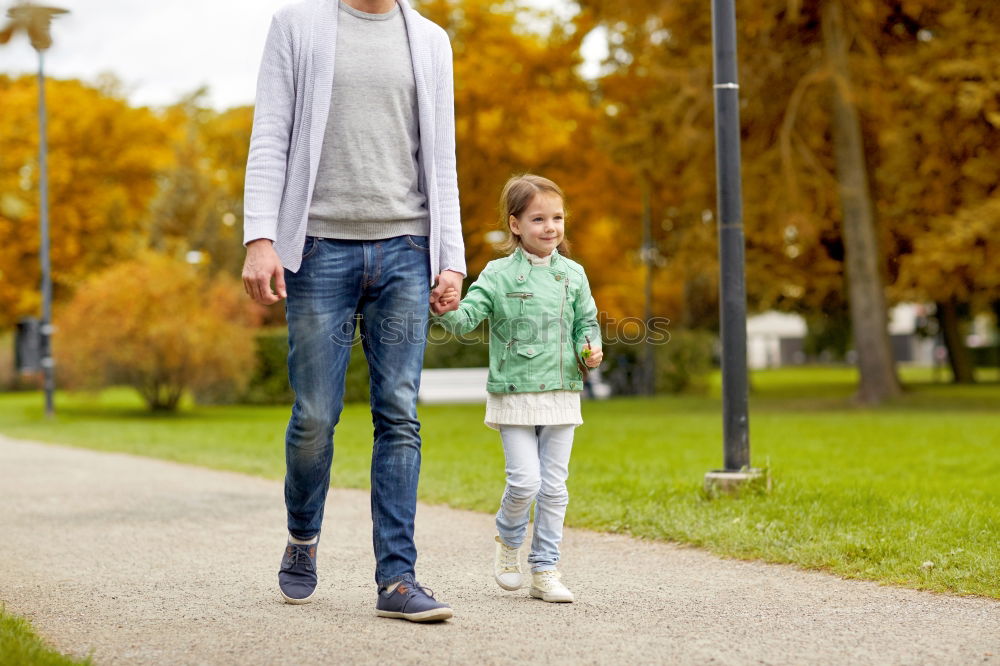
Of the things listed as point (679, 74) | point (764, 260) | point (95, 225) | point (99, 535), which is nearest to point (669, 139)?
point (679, 74)

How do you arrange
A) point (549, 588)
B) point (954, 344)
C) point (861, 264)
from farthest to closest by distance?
point (954, 344), point (861, 264), point (549, 588)

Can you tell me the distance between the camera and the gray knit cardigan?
13.0 feet

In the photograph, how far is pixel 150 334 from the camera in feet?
65.7

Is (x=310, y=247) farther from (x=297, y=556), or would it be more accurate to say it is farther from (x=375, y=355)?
(x=297, y=556)

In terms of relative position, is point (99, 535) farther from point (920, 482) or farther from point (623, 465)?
point (920, 482)

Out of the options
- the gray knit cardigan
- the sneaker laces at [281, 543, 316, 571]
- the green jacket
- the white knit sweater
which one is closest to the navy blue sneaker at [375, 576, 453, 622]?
the sneaker laces at [281, 543, 316, 571]

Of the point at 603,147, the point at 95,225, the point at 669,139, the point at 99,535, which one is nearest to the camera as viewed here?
the point at 99,535

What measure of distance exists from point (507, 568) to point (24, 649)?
1.74 m

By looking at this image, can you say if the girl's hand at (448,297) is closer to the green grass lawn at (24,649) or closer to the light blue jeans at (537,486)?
the light blue jeans at (537,486)

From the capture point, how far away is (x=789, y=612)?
13.8 ft

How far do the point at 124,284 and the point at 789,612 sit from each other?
17.9 meters

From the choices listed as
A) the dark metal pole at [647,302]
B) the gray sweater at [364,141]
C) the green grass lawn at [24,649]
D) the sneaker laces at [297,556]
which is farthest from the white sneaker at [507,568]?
the dark metal pole at [647,302]

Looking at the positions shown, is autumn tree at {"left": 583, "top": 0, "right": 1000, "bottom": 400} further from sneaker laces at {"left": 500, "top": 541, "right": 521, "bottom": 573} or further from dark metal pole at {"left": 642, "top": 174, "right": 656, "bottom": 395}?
sneaker laces at {"left": 500, "top": 541, "right": 521, "bottom": 573}

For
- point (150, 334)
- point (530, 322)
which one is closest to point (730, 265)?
point (530, 322)
